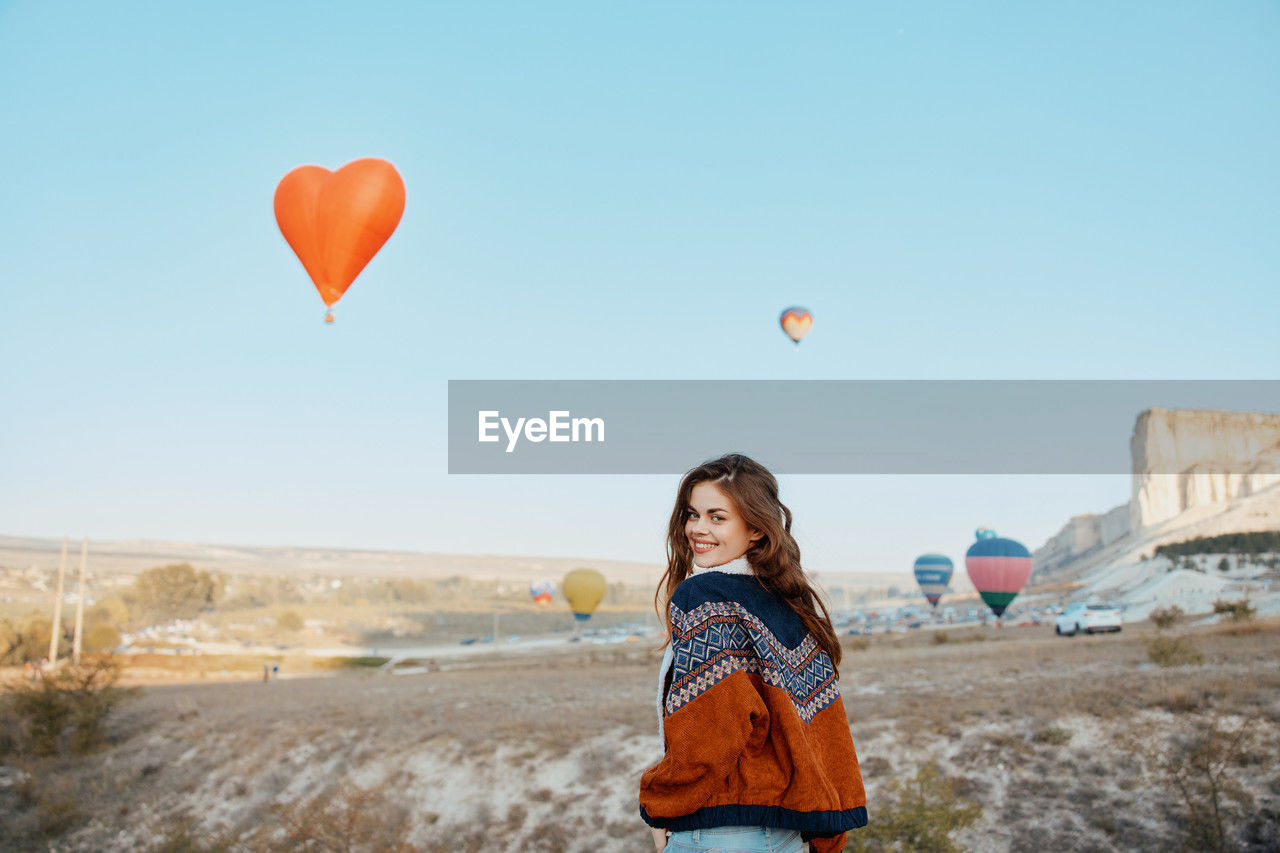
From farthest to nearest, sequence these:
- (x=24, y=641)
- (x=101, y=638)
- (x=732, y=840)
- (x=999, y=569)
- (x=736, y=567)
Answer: (x=101, y=638)
(x=24, y=641)
(x=999, y=569)
(x=736, y=567)
(x=732, y=840)

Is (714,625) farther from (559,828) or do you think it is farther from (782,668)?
(559,828)

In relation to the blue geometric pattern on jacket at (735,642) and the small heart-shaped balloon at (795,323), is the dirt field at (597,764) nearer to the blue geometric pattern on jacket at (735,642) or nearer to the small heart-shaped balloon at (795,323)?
the blue geometric pattern on jacket at (735,642)

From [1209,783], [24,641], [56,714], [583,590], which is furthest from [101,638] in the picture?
[1209,783]

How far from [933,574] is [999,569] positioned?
16406 mm

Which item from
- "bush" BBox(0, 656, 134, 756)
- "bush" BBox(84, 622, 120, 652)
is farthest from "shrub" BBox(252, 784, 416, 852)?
"bush" BBox(84, 622, 120, 652)

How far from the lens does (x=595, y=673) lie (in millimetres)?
30828

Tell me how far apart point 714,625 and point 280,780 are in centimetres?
1587

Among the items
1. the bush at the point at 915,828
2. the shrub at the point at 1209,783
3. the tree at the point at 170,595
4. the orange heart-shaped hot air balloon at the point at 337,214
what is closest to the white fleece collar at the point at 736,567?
the bush at the point at 915,828

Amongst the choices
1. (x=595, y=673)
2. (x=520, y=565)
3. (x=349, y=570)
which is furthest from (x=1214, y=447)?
(x=349, y=570)

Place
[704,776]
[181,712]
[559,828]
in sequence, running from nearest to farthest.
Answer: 1. [704,776]
2. [559,828]
3. [181,712]

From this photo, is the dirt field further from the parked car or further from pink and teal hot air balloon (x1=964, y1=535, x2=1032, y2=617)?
pink and teal hot air balloon (x1=964, y1=535, x2=1032, y2=617)

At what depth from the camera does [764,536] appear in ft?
8.59

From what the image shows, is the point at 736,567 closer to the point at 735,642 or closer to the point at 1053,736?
the point at 735,642

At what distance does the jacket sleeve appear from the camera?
2.13m
